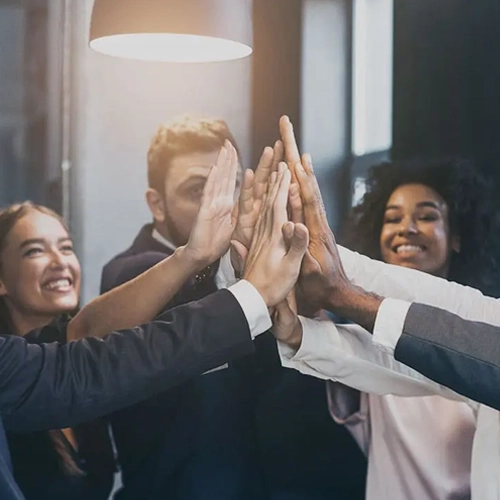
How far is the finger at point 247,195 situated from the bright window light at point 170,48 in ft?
0.91

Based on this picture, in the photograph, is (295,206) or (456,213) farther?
(456,213)

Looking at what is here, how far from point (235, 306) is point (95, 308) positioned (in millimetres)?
495

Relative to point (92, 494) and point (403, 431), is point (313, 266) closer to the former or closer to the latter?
point (403, 431)

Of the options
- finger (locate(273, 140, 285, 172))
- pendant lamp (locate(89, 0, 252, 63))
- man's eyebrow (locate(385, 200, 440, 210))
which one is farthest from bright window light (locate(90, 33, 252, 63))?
man's eyebrow (locate(385, 200, 440, 210))

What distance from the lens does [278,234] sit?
1495mm

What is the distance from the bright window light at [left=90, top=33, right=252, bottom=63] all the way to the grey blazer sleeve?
733mm

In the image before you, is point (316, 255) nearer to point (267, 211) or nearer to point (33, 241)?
point (267, 211)

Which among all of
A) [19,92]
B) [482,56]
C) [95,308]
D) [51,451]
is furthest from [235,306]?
[482,56]

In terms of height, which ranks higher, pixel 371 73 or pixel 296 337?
pixel 371 73

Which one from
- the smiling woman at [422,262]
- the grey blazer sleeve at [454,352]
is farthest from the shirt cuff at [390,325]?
the smiling woman at [422,262]

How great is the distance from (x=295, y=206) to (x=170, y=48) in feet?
1.50

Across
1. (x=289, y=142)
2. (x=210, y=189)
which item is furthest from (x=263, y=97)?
(x=210, y=189)

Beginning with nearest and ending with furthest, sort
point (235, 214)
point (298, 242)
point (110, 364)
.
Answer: point (110, 364), point (298, 242), point (235, 214)

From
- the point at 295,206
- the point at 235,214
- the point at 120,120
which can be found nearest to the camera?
the point at 295,206
